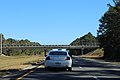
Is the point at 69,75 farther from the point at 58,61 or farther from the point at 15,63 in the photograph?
the point at 15,63

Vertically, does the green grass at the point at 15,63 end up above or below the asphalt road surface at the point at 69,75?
above

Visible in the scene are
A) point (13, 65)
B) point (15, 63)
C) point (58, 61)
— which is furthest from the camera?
point (15, 63)

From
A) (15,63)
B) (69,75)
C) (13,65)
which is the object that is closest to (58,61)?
(69,75)

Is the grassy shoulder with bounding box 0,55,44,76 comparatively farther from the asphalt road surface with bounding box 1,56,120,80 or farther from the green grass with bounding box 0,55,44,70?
the asphalt road surface with bounding box 1,56,120,80

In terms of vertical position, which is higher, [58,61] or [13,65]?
[13,65]

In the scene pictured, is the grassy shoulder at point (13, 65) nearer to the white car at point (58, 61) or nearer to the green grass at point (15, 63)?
the green grass at point (15, 63)

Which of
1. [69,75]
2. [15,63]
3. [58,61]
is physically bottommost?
[69,75]

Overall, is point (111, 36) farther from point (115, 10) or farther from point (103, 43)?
point (103, 43)

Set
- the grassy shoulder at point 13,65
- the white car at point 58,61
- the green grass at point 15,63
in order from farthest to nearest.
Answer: the green grass at point 15,63, the grassy shoulder at point 13,65, the white car at point 58,61

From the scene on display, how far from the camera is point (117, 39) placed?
78688 millimetres

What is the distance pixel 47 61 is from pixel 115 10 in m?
51.3

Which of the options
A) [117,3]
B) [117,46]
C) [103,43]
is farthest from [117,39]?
[103,43]

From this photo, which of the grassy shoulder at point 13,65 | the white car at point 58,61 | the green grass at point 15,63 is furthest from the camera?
the green grass at point 15,63

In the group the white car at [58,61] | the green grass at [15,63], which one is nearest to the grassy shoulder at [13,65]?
the green grass at [15,63]
